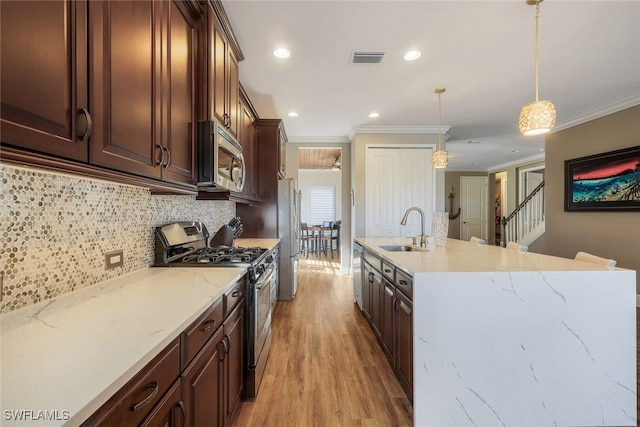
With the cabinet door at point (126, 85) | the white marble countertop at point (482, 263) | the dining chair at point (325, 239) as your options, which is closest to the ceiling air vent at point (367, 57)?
the cabinet door at point (126, 85)

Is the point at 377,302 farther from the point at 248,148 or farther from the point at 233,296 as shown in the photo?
the point at 248,148

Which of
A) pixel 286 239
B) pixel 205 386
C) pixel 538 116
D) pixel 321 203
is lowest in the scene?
pixel 205 386

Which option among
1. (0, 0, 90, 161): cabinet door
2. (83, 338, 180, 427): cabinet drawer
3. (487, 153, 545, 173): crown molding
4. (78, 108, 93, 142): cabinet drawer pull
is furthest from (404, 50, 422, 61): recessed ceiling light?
(487, 153, 545, 173): crown molding

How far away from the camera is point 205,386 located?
1.11 meters

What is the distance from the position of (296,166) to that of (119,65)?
4.36 m

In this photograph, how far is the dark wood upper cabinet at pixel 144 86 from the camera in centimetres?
90

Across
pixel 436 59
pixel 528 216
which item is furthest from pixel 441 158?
pixel 528 216

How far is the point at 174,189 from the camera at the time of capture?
4.71 ft

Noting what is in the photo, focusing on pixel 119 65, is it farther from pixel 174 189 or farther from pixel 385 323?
pixel 385 323

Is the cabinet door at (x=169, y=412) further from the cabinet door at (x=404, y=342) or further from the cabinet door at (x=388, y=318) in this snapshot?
the cabinet door at (x=388, y=318)

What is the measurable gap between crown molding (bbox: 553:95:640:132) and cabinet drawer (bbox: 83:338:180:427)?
17.8ft

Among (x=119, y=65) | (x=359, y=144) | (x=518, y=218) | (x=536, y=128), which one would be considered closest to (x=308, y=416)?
(x=119, y=65)

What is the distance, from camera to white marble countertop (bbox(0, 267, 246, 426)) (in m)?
0.53

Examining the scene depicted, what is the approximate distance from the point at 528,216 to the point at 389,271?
543cm
